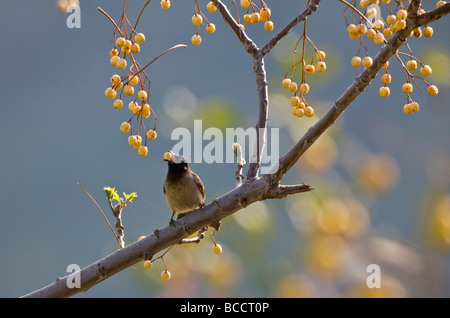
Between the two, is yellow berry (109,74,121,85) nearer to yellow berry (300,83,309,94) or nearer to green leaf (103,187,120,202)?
green leaf (103,187,120,202)

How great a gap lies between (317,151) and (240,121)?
1.93 ft

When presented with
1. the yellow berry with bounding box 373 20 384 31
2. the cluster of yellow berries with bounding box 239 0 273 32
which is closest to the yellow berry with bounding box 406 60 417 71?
the yellow berry with bounding box 373 20 384 31

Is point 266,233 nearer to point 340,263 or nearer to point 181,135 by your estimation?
point 340,263

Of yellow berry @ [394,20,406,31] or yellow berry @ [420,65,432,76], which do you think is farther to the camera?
yellow berry @ [420,65,432,76]

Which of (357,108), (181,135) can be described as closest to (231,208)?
(181,135)

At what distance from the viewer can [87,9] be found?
28.5 feet

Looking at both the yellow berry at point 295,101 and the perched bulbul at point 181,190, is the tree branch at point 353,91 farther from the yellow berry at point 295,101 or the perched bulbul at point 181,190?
the perched bulbul at point 181,190

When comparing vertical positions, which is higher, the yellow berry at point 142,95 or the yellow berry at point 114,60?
the yellow berry at point 114,60

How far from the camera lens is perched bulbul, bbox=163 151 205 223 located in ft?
10.9

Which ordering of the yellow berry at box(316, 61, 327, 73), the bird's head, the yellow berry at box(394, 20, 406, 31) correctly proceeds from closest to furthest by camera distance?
the yellow berry at box(394, 20, 406, 31), the yellow berry at box(316, 61, 327, 73), the bird's head

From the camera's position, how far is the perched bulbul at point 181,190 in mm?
3326

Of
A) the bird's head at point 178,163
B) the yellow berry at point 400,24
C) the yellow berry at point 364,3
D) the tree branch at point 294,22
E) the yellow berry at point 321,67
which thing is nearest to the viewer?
the yellow berry at point 400,24

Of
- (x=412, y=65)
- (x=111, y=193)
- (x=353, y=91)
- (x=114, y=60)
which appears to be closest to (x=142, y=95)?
(x=114, y=60)

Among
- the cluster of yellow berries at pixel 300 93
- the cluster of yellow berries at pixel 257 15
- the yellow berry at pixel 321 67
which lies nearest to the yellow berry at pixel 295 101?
the cluster of yellow berries at pixel 300 93
